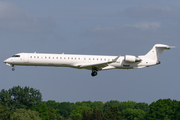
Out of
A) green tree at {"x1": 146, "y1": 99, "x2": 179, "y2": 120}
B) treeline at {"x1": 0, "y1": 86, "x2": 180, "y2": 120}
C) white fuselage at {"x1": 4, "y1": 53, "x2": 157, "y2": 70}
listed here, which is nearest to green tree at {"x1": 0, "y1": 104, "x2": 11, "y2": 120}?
treeline at {"x1": 0, "y1": 86, "x2": 180, "y2": 120}

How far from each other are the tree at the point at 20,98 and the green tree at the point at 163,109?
109 feet

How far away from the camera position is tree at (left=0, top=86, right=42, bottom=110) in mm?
101500

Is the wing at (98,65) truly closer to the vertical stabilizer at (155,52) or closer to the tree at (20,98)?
the vertical stabilizer at (155,52)

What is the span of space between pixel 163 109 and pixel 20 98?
41.7m

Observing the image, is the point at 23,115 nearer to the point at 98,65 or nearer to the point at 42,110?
the point at 42,110

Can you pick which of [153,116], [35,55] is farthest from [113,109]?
[35,55]

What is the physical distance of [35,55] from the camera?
50.3 m

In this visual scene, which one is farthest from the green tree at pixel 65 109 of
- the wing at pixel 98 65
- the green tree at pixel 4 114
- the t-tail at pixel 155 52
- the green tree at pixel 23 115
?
the wing at pixel 98 65

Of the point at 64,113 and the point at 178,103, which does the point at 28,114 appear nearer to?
the point at 178,103

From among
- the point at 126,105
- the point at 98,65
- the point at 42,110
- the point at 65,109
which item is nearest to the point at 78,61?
the point at 98,65

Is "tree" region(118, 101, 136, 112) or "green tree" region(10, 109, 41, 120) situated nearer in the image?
"green tree" region(10, 109, 41, 120)

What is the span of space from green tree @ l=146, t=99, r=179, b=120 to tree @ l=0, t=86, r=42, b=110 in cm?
3334

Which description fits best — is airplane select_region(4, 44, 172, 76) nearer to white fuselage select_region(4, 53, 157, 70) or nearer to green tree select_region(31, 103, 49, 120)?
white fuselage select_region(4, 53, 157, 70)

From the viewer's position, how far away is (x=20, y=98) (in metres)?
104
